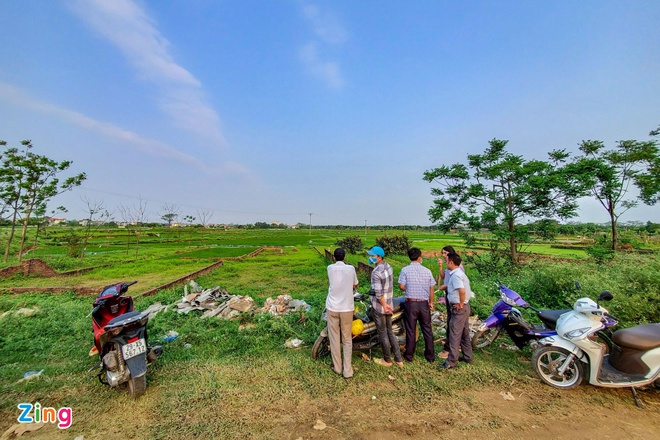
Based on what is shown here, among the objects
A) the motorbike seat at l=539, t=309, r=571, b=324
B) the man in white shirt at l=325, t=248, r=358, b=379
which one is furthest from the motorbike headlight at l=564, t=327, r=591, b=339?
the man in white shirt at l=325, t=248, r=358, b=379

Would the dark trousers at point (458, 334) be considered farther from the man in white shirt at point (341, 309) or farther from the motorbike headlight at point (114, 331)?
the motorbike headlight at point (114, 331)

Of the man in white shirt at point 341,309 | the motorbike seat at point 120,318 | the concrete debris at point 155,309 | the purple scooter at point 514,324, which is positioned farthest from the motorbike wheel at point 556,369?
the concrete debris at point 155,309

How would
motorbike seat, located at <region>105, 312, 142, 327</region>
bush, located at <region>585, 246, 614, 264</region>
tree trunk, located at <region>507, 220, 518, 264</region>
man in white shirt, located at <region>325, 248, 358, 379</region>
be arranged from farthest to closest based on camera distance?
1. tree trunk, located at <region>507, 220, 518, 264</region>
2. bush, located at <region>585, 246, 614, 264</region>
3. man in white shirt, located at <region>325, 248, 358, 379</region>
4. motorbike seat, located at <region>105, 312, 142, 327</region>

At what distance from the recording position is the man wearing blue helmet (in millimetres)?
3811

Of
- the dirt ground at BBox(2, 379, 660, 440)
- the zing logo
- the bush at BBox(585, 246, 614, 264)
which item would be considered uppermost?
the bush at BBox(585, 246, 614, 264)

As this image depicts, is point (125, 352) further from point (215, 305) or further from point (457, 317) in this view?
point (457, 317)

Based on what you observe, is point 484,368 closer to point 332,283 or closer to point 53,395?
point 332,283

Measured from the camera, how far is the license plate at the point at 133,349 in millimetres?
3084

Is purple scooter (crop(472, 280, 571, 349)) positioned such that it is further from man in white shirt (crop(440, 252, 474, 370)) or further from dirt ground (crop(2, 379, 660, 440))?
dirt ground (crop(2, 379, 660, 440))

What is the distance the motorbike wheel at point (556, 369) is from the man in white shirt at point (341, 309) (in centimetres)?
244

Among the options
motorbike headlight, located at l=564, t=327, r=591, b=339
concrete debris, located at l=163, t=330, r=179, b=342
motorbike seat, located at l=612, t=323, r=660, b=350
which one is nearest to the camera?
motorbike seat, located at l=612, t=323, r=660, b=350

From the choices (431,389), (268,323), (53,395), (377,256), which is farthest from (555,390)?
(53,395)

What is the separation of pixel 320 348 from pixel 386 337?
1.02 metres

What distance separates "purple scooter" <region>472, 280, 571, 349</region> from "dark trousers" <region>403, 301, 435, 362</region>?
968 millimetres
